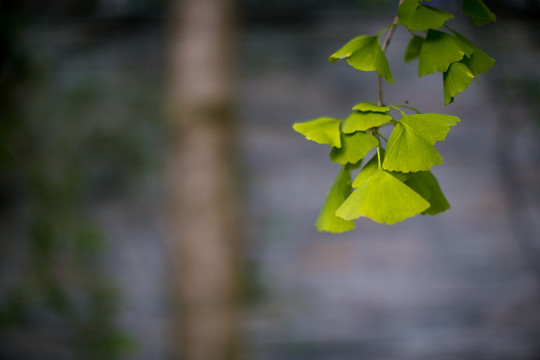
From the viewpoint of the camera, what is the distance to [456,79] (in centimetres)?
45

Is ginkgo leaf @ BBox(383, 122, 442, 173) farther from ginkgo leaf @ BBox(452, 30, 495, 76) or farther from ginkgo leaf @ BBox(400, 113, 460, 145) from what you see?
ginkgo leaf @ BBox(452, 30, 495, 76)

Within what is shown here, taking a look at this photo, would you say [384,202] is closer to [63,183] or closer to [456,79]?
[456,79]

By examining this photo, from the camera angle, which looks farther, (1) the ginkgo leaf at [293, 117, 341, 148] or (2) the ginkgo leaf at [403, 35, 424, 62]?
(2) the ginkgo leaf at [403, 35, 424, 62]

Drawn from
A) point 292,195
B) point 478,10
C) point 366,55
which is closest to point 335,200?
point 366,55

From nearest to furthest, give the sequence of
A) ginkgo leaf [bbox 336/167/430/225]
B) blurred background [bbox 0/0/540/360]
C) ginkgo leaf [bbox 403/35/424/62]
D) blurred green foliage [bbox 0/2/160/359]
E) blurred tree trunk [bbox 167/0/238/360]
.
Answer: ginkgo leaf [bbox 336/167/430/225]
ginkgo leaf [bbox 403/35/424/62]
blurred tree trunk [bbox 167/0/238/360]
blurred green foliage [bbox 0/2/160/359]
blurred background [bbox 0/0/540/360]

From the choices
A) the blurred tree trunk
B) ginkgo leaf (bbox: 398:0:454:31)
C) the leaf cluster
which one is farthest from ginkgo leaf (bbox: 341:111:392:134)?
the blurred tree trunk

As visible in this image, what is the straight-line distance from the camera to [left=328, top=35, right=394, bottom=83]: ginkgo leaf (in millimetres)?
471

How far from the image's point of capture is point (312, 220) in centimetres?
212

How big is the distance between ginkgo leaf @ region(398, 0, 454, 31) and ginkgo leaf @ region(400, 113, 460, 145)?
0.10m

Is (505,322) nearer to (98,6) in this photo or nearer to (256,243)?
(256,243)

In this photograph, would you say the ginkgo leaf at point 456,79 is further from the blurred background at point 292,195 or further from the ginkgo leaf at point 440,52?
the blurred background at point 292,195

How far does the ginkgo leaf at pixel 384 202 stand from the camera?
0.39 m

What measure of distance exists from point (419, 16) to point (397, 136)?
142mm

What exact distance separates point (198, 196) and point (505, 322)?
1.78 metres
